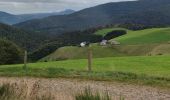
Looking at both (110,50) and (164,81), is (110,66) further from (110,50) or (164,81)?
(110,50)

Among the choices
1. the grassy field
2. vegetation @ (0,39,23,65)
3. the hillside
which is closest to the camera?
the grassy field

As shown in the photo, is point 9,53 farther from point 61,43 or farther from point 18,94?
point 61,43

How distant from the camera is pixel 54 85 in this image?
18.0 metres

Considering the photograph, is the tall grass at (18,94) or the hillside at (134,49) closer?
the tall grass at (18,94)

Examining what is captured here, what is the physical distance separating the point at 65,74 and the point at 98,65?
23.8 feet

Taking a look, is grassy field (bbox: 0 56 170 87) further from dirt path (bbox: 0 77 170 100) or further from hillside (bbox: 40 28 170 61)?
hillside (bbox: 40 28 170 61)

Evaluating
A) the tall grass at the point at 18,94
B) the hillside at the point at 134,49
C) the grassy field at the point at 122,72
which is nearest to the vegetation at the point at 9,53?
the hillside at the point at 134,49

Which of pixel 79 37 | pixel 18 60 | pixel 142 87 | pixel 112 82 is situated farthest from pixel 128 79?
pixel 79 37

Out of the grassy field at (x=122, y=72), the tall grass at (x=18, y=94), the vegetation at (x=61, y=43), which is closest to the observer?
the tall grass at (x=18, y=94)

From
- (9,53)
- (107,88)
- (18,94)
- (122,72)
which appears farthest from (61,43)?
(18,94)

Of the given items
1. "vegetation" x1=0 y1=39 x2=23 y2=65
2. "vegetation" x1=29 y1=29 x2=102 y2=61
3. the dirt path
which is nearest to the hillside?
"vegetation" x1=0 y1=39 x2=23 y2=65

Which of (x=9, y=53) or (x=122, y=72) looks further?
(x=9, y=53)

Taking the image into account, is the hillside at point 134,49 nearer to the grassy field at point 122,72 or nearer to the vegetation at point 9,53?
the vegetation at point 9,53

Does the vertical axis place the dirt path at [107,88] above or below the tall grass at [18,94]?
below
